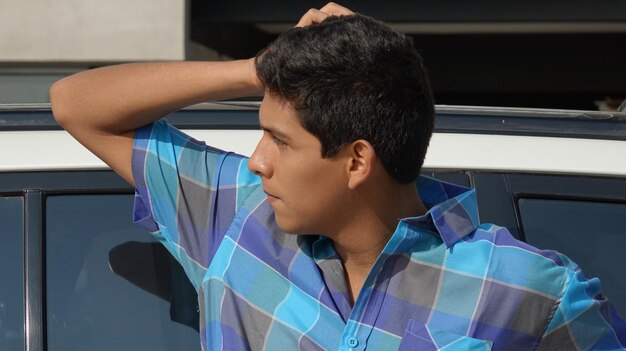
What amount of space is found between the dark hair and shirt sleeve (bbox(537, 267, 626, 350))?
36 centimetres

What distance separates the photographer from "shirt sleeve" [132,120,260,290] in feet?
6.77

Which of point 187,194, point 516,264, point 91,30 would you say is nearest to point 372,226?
point 516,264

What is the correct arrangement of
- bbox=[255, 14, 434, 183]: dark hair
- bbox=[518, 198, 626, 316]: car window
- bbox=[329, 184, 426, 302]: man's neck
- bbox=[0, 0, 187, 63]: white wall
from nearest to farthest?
1. bbox=[255, 14, 434, 183]: dark hair
2. bbox=[329, 184, 426, 302]: man's neck
3. bbox=[518, 198, 626, 316]: car window
4. bbox=[0, 0, 187, 63]: white wall

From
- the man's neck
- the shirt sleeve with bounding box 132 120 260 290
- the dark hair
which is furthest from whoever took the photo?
the shirt sleeve with bounding box 132 120 260 290

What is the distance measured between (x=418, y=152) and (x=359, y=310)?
296 millimetres

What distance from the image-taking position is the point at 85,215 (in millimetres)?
2213

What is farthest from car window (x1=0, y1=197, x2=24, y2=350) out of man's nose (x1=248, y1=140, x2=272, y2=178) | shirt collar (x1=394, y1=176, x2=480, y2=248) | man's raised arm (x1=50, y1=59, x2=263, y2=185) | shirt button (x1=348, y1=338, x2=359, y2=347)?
shirt collar (x1=394, y1=176, x2=480, y2=248)

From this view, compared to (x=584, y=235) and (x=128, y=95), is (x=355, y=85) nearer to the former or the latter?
(x=128, y=95)

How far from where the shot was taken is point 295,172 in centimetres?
188

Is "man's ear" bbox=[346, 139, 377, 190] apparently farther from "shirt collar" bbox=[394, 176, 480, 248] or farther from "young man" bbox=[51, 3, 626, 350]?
"shirt collar" bbox=[394, 176, 480, 248]

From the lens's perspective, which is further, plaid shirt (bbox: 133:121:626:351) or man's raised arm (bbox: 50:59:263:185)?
man's raised arm (bbox: 50:59:263:185)

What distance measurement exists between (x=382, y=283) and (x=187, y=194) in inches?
17.0

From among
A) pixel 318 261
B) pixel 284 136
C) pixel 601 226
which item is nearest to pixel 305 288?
pixel 318 261

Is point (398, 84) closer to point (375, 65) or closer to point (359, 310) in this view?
point (375, 65)
